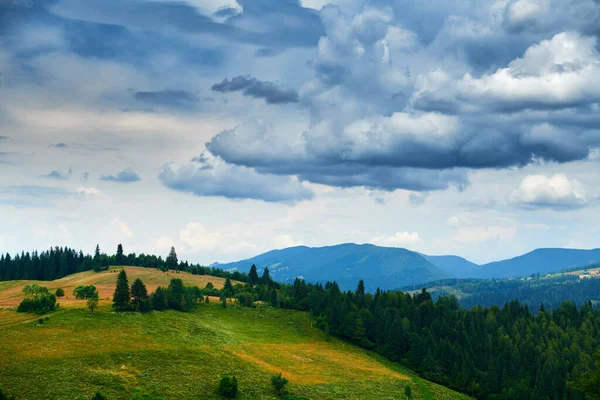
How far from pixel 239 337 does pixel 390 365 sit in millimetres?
46432

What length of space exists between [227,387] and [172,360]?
18.3 meters

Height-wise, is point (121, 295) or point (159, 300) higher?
point (121, 295)

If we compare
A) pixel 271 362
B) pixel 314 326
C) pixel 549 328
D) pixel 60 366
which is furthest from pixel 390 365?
pixel 60 366

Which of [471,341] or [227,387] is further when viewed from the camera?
[471,341]

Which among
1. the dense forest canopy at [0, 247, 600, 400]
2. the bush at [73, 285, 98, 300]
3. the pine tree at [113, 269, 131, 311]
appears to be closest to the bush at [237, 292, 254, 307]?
the dense forest canopy at [0, 247, 600, 400]

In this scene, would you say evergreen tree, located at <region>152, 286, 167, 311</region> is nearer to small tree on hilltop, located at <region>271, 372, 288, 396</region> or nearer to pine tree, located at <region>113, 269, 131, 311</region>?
pine tree, located at <region>113, 269, 131, 311</region>

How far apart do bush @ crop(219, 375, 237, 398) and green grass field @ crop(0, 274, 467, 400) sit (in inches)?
75.7

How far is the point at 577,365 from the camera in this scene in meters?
150

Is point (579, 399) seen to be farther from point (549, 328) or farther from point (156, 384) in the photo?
point (156, 384)

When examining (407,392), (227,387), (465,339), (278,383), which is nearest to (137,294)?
(227,387)

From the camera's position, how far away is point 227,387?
101062 mm

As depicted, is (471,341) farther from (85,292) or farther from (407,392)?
(85,292)

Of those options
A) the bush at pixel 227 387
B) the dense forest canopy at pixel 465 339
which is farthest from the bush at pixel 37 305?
the bush at pixel 227 387


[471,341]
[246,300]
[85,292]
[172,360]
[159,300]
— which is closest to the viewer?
[172,360]
